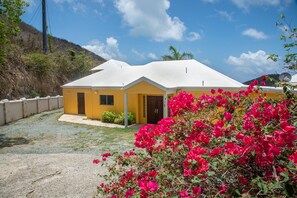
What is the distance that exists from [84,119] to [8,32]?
9.28 metres

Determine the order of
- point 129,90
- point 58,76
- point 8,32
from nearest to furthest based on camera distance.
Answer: point 8,32, point 129,90, point 58,76

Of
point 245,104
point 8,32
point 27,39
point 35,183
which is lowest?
point 35,183

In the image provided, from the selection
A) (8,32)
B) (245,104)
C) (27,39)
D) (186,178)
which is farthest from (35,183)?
(27,39)

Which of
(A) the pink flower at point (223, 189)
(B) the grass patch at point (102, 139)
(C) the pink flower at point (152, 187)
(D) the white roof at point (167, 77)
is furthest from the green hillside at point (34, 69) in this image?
(A) the pink flower at point (223, 189)

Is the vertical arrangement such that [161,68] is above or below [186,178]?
above

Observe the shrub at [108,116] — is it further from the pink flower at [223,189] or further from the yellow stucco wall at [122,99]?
the pink flower at [223,189]

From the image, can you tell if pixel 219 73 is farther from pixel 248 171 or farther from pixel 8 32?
pixel 248 171

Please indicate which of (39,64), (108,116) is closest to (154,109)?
(108,116)

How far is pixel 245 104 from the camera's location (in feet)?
12.7

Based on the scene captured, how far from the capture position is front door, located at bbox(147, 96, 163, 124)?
677 inches

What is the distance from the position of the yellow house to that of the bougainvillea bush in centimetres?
1132

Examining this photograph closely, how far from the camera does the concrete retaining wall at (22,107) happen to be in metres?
17.4

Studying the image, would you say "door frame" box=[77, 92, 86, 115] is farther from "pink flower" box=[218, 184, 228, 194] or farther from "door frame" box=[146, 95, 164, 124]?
"pink flower" box=[218, 184, 228, 194]

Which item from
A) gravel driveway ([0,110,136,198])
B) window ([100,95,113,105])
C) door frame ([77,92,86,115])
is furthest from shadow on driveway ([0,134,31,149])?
door frame ([77,92,86,115])
